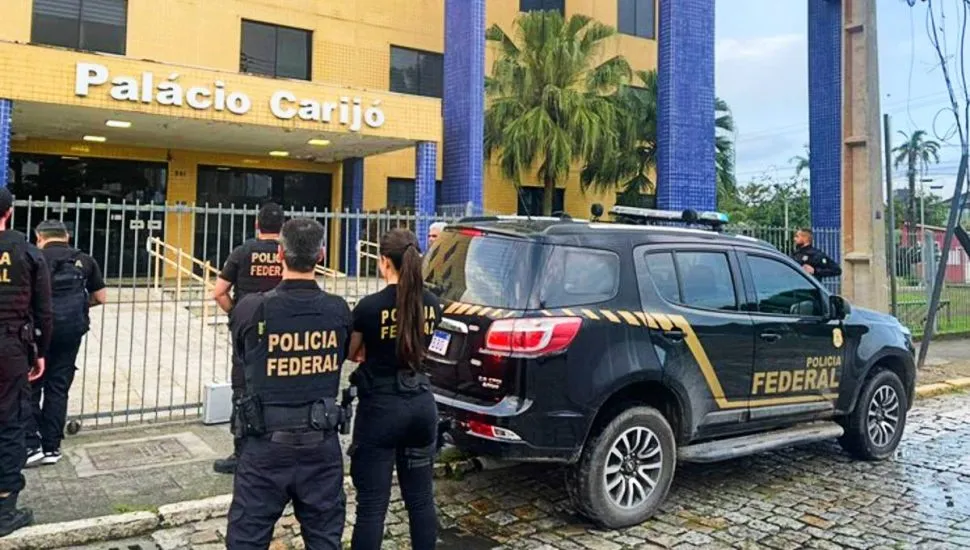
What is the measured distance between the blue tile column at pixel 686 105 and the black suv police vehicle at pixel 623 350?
780 cm

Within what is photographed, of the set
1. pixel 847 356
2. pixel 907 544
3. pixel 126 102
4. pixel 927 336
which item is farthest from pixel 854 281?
pixel 126 102

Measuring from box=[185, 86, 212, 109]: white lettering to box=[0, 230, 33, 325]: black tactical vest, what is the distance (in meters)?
9.52

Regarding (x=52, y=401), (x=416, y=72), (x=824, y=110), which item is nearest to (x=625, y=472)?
(x=52, y=401)

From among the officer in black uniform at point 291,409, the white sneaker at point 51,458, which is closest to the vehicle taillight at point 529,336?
the officer in black uniform at point 291,409

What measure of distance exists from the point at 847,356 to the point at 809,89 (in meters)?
11.8

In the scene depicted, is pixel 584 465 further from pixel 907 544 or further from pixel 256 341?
pixel 256 341

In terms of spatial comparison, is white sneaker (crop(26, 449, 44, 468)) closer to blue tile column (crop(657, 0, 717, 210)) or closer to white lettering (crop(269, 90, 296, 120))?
white lettering (crop(269, 90, 296, 120))

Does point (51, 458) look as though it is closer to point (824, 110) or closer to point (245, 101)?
point (245, 101)

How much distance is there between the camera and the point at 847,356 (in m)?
5.78

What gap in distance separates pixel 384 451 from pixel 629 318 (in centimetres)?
189

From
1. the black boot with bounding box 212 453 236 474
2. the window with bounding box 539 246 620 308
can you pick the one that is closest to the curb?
the black boot with bounding box 212 453 236 474

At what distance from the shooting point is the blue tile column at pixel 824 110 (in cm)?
1519

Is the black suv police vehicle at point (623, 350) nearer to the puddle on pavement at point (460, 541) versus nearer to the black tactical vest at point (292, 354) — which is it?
the puddle on pavement at point (460, 541)

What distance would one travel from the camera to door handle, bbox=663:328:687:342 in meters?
4.66
